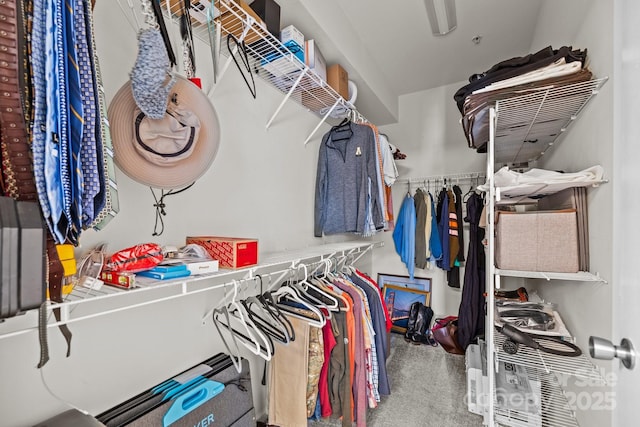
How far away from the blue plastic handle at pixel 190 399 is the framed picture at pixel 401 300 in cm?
232

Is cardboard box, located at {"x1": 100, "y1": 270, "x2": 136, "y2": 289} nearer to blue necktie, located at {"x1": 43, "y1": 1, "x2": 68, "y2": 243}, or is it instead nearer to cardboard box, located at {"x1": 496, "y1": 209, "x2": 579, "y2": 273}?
blue necktie, located at {"x1": 43, "y1": 1, "x2": 68, "y2": 243}

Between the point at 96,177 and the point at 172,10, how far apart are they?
95cm

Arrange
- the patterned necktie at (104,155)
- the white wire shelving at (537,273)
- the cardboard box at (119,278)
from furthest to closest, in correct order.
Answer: the white wire shelving at (537,273), the cardboard box at (119,278), the patterned necktie at (104,155)

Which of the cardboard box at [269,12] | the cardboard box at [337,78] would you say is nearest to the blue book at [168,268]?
the cardboard box at [269,12]

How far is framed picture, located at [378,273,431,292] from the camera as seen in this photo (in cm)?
301

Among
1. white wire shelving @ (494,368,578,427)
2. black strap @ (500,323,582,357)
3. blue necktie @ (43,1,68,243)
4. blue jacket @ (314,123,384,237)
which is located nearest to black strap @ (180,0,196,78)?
blue necktie @ (43,1,68,243)

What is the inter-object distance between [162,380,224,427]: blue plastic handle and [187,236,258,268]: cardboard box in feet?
1.61

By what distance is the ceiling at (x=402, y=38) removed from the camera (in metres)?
1.79

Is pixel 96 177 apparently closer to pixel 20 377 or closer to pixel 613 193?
pixel 20 377

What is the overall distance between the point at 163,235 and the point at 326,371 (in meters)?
1.04

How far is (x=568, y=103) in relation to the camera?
119 centimetres

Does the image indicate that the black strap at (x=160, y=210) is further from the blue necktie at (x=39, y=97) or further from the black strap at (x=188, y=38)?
the blue necktie at (x=39, y=97)

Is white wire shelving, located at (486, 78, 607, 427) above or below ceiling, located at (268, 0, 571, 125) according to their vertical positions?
below

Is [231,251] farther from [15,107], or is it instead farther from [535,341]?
[535,341]
